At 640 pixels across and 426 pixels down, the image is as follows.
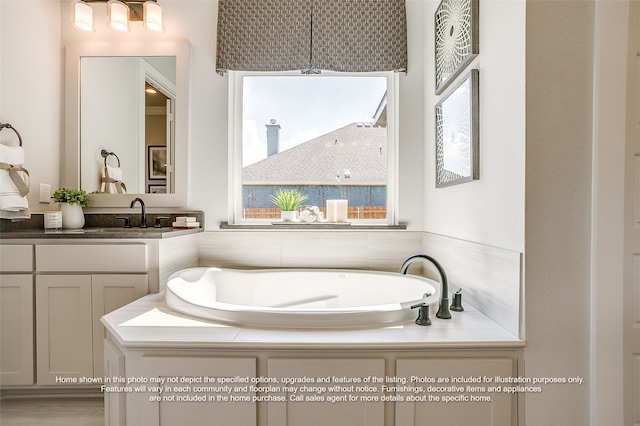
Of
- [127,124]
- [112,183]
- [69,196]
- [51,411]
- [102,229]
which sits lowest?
[51,411]

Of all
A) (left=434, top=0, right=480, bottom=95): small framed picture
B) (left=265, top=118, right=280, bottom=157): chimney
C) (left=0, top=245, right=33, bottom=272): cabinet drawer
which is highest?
(left=434, top=0, right=480, bottom=95): small framed picture

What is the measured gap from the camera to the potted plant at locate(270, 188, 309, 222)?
246 centimetres

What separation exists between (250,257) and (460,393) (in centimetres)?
159

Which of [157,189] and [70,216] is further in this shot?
[157,189]

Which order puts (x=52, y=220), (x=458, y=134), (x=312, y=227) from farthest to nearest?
(x=312, y=227) < (x=52, y=220) < (x=458, y=134)

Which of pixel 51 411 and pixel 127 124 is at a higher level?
pixel 127 124

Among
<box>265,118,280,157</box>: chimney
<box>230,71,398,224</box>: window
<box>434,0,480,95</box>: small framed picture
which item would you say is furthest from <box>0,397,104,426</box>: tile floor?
<box>434,0,480,95</box>: small framed picture

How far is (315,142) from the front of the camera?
2.58 metres

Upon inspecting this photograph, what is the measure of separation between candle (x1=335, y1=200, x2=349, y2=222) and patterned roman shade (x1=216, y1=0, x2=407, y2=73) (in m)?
0.89

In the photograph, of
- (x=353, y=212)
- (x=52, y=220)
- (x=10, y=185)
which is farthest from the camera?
(x=353, y=212)

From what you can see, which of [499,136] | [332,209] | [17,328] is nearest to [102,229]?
[17,328]

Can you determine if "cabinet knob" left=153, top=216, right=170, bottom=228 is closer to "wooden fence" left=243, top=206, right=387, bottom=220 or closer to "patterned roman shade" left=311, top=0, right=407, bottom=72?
"wooden fence" left=243, top=206, right=387, bottom=220

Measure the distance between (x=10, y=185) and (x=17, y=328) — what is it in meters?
0.80

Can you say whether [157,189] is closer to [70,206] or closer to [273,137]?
[70,206]
